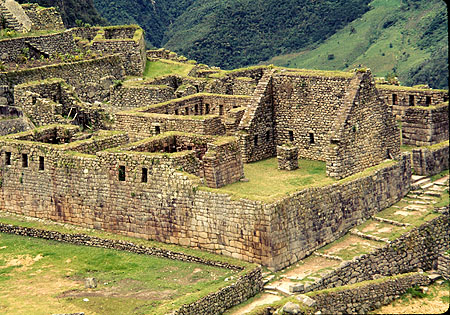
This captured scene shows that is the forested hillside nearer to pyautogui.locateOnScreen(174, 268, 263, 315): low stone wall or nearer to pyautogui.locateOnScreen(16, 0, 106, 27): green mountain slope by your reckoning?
pyautogui.locateOnScreen(16, 0, 106, 27): green mountain slope

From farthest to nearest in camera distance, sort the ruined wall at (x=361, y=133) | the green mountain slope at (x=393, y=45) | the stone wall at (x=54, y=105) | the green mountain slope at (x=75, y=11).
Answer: the green mountain slope at (x=75, y=11) → the green mountain slope at (x=393, y=45) → the stone wall at (x=54, y=105) → the ruined wall at (x=361, y=133)

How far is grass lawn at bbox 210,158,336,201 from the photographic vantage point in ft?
122

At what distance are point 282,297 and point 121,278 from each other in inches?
190

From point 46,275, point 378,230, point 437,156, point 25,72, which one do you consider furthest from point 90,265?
point 437,156

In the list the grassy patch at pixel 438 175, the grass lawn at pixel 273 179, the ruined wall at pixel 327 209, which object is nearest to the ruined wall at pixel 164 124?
the grass lawn at pixel 273 179

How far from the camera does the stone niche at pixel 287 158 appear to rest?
41.5m

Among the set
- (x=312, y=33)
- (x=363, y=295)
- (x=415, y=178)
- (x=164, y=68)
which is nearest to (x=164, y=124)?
(x=415, y=178)

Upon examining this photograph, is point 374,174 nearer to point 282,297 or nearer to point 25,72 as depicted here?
point 282,297

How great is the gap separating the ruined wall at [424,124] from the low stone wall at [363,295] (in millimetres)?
10033

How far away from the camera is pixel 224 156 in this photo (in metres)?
38.1

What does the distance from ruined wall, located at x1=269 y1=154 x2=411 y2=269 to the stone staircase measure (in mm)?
19610

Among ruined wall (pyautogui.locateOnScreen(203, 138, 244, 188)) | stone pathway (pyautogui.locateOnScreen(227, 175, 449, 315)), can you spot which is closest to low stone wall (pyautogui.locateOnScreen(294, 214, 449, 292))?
stone pathway (pyautogui.locateOnScreen(227, 175, 449, 315))

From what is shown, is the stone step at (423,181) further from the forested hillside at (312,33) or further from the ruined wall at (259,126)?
the forested hillside at (312,33)

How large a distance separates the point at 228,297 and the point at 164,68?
76.3ft
